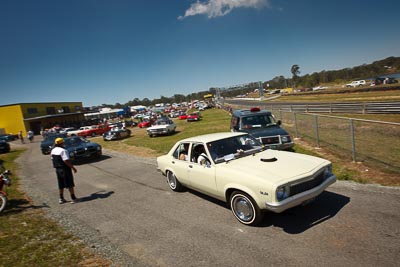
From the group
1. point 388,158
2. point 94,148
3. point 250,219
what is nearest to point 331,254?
point 250,219

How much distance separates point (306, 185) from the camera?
13.7 ft

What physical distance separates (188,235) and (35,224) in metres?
3.81

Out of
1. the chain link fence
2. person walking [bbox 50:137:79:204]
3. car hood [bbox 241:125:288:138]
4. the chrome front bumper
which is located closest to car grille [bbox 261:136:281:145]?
car hood [bbox 241:125:288:138]

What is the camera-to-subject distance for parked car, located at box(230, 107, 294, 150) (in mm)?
8922

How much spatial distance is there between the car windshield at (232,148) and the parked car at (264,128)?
126 inches

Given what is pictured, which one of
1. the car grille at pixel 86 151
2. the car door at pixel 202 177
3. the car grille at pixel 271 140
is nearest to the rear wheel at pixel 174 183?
the car door at pixel 202 177

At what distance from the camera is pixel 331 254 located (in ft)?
11.1

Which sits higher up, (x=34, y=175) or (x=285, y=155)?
(x=285, y=155)

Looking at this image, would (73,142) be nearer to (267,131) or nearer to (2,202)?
(2,202)

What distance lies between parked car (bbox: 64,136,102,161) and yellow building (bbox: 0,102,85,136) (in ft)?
151

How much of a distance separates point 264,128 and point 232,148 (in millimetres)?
4869

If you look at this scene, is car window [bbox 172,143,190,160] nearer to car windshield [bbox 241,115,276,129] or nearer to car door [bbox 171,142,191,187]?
car door [bbox 171,142,191,187]

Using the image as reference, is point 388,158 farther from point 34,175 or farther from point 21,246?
point 34,175

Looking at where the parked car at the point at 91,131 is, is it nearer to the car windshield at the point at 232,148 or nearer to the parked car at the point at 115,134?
the parked car at the point at 115,134
